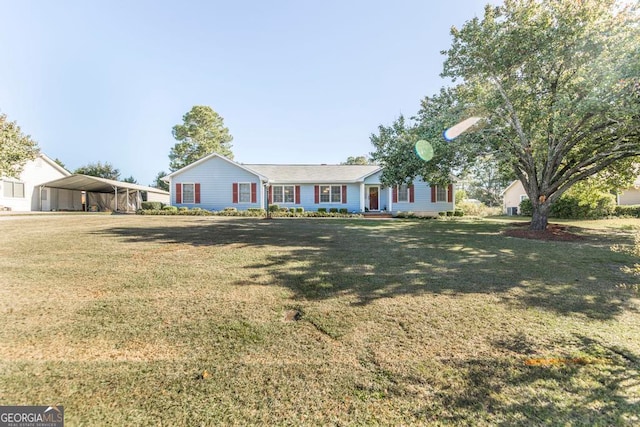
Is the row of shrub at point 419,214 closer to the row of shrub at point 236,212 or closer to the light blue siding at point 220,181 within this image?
the row of shrub at point 236,212

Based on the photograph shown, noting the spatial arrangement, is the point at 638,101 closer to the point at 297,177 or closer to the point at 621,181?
the point at 621,181

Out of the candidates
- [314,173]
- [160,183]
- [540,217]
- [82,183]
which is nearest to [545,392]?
[540,217]

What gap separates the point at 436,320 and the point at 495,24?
1241 cm

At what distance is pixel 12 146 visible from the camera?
50.6 feet

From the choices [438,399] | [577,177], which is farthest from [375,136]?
[438,399]

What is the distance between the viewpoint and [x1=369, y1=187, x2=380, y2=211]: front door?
22875mm

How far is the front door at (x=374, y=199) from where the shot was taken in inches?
901

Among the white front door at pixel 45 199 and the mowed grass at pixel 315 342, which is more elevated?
the white front door at pixel 45 199

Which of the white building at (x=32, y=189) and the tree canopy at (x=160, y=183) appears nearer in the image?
the white building at (x=32, y=189)

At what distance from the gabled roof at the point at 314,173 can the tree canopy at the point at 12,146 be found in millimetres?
14123

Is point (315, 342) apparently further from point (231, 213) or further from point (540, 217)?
point (231, 213)

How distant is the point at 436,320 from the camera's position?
347 centimetres

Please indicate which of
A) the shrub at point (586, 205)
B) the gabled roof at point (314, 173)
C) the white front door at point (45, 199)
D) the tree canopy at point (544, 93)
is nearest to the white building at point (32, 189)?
the white front door at point (45, 199)

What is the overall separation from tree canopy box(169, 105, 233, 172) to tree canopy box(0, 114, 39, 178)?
57.4 feet
